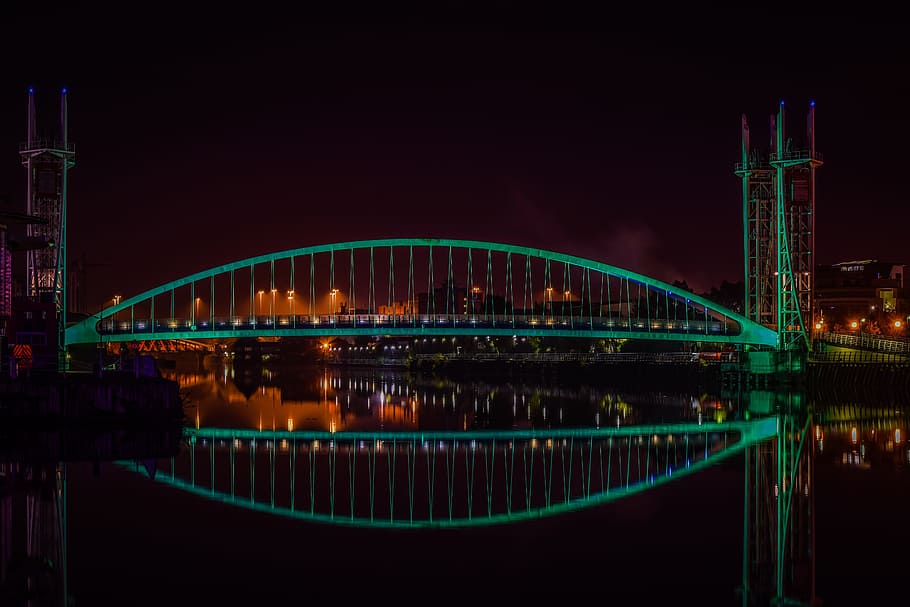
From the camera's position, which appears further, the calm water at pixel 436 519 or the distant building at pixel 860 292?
the distant building at pixel 860 292

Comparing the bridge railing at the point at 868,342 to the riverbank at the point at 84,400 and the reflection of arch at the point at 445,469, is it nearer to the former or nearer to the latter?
the reflection of arch at the point at 445,469

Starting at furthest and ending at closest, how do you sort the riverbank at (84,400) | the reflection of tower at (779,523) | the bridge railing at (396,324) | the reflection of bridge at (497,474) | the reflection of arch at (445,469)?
the bridge railing at (396,324), the riverbank at (84,400), the reflection of arch at (445,469), the reflection of bridge at (497,474), the reflection of tower at (779,523)

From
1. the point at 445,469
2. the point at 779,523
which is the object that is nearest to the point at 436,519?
the point at 779,523

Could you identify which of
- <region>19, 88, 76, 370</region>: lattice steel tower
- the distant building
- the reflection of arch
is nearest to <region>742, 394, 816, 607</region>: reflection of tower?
the reflection of arch

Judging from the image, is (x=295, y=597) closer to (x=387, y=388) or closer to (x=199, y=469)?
(x=199, y=469)

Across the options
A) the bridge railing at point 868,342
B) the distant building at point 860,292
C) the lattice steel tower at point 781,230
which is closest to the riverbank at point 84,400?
the lattice steel tower at point 781,230

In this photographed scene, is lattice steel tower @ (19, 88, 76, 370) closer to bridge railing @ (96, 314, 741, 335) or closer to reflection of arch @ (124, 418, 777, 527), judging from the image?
bridge railing @ (96, 314, 741, 335)
